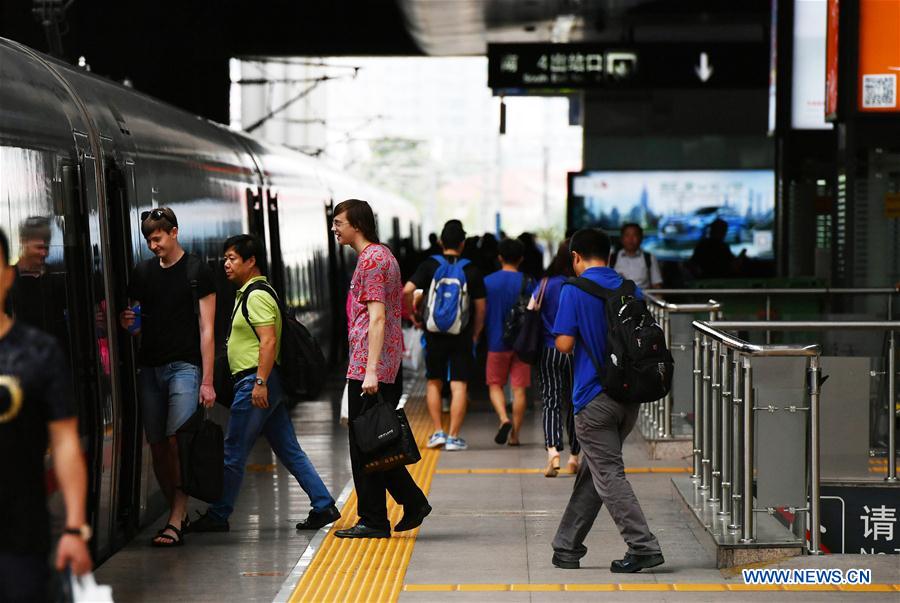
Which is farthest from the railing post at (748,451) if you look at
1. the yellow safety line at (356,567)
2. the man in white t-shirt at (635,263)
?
the man in white t-shirt at (635,263)

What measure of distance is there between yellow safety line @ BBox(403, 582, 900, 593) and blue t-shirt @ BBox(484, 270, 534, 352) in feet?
15.8

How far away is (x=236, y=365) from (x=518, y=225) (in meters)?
87.1

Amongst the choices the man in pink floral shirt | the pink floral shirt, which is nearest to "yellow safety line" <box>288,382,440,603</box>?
the man in pink floral shirt

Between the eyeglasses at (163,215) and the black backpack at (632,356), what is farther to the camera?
the eyeglasses at (163,215)

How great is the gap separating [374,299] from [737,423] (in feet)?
6.15

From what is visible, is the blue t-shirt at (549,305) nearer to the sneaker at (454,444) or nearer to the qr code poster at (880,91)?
the sneaker at (454,444)

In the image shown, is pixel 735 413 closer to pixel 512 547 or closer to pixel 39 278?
pixel 512 547

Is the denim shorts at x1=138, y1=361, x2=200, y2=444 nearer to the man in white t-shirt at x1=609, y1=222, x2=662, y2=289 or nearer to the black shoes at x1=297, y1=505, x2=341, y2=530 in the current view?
the black shoes at x1=297, y1=505, x2=341, y2=530

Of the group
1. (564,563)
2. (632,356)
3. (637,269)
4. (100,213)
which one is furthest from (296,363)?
(637,269)

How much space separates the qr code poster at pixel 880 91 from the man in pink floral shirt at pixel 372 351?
4.91m

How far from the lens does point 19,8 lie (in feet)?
53.7

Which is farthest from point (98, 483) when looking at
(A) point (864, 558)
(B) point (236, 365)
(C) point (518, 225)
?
(C) point (518, 225)

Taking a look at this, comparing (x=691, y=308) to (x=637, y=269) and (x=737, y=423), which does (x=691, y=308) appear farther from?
(x=637, y=269)

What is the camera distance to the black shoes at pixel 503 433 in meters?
12.0
